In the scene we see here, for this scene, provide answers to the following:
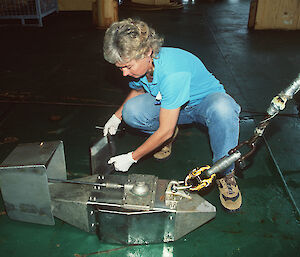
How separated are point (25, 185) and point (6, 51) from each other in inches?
130

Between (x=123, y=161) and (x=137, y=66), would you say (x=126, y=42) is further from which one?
(x=123, y=161)

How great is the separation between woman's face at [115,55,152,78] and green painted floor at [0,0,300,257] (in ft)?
2.50

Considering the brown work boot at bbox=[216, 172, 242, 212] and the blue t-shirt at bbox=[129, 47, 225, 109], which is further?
the brown work boot at bbox=[216, 172, 242, 212]

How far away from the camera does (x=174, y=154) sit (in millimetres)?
2170

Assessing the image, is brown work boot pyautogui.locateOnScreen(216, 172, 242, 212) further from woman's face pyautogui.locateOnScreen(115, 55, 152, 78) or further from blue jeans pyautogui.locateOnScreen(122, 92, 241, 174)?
woman's face pyautogui.locateOnScreen(115, 55, 152, 78)

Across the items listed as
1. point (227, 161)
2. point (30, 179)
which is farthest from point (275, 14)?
point (30, 179)

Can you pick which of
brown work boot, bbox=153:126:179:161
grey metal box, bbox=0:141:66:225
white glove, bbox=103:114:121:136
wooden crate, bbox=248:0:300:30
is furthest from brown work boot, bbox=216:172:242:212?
wooden crate, bbox=248:0:300:30

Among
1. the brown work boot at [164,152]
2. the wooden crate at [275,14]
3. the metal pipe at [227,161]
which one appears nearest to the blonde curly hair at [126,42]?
the metal pipe at [227,161]

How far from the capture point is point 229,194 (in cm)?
169

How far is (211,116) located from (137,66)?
50 centimetres

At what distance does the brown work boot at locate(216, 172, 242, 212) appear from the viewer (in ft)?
5.51

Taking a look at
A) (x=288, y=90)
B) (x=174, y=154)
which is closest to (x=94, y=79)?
(x=174, y=154)

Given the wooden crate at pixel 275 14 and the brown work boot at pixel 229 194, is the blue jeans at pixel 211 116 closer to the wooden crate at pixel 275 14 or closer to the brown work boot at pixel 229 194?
the brown work boot at pixel 229 194

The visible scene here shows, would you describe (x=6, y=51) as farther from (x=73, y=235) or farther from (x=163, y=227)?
(x=163, y=227)
